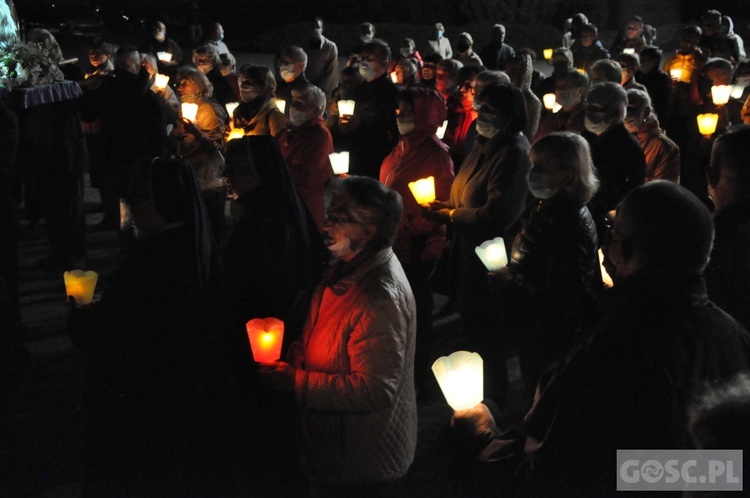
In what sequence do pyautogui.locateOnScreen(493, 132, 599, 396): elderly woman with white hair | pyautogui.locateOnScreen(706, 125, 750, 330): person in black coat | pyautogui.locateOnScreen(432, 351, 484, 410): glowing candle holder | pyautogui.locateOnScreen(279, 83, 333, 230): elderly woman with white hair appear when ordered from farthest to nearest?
pyautogui.locateOnScreen(279, 83, 333, 230): elderly woman with white hair < pyautogui.locateOnScreen(493, 132, 599, 396): elderly woman with white hair < pyautogui.locateOnScreen(706, 125, 750, 330): person in black coat < pyautogui.locateOnScreen(432, 351, 484, 410): glowing candle holder

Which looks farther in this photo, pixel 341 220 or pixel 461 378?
pixel 341 220

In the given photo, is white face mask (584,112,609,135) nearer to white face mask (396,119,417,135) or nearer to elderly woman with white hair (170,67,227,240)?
white face mask (396,119,417,135)

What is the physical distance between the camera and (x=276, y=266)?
395cm

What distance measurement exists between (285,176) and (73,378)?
2.88 meters

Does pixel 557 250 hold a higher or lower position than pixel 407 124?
lower

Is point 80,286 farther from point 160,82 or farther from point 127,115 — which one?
point 160,82

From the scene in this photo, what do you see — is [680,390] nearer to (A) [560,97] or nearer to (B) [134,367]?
(B) [134,367]

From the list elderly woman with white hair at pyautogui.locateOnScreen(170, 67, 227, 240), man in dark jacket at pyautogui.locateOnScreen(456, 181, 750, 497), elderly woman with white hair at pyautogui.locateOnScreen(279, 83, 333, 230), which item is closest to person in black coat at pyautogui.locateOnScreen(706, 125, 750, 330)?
man in dark jacket at pyautogui.locateOnScreen(456, 181, 750, 497)


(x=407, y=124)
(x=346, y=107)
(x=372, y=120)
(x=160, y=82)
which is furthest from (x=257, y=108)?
(x=160, y=82)

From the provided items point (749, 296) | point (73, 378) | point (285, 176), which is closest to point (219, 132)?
point (73, 378)

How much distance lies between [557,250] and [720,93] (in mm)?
5298

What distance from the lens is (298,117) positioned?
6.39m

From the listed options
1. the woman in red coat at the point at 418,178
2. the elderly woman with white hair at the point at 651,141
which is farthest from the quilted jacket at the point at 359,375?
the elderly woman with white hair at the point at 651,141

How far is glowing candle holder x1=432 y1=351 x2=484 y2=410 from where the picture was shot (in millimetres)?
2730
